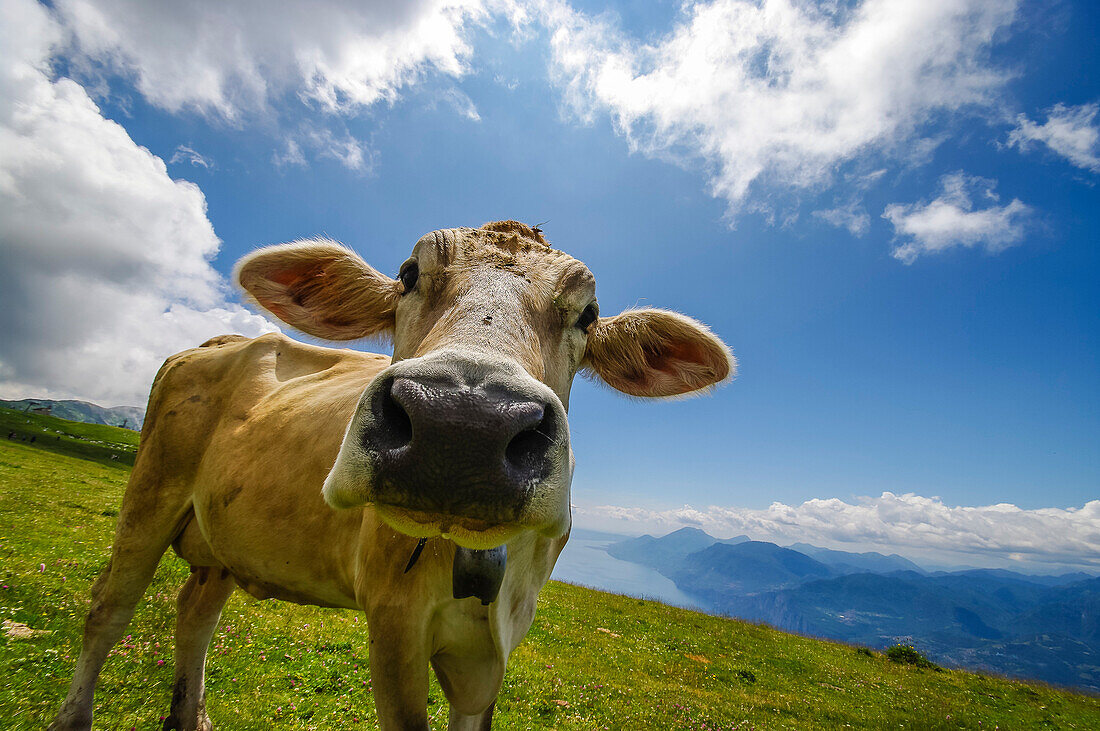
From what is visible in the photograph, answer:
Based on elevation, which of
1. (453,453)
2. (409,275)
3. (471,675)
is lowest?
(471,675)

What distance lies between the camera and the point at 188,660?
435 centimetres

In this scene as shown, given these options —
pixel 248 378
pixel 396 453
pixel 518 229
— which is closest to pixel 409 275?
pixel 518 229

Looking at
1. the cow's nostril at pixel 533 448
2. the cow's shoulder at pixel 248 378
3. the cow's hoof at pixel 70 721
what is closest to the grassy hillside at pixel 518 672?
the cow's hoof at pixel 70 721

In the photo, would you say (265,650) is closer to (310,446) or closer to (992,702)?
(310,446)

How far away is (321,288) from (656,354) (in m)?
2.71

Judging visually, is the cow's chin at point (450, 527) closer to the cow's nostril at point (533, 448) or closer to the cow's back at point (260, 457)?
the cow's nostril at point (533, 448)

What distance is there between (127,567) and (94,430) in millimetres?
100306

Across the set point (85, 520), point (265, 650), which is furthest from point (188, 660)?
point (85, 520)

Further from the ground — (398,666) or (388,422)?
(388,422)

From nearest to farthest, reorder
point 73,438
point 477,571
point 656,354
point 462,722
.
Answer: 1. point 477,571
2. point 462,722
3. point 656,354
4. point 73,438

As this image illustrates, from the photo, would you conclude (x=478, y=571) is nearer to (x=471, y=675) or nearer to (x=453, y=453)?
(x=453, y=453)

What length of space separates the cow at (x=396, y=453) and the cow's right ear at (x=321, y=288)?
0.02 m

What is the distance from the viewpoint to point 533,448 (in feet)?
5.32

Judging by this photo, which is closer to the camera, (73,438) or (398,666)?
(398,666)
